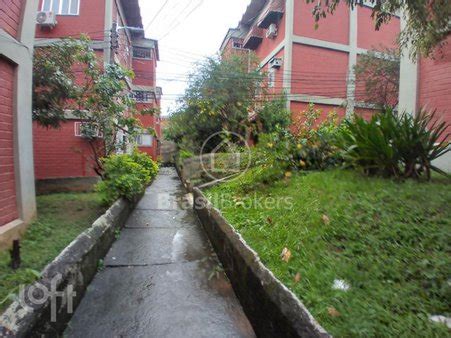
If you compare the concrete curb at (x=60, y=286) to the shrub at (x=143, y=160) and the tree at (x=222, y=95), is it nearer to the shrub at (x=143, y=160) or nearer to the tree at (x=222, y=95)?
the shrub at (x=143, y=160)

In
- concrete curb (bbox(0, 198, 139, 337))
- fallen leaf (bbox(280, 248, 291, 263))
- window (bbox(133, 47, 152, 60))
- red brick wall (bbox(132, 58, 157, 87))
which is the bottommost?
concrete curb (bbox(0, 198, 139, 337))

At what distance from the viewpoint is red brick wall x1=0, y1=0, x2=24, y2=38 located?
139 inches

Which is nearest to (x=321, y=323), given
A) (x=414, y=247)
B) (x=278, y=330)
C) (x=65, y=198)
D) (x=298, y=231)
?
(x=278, y=330)

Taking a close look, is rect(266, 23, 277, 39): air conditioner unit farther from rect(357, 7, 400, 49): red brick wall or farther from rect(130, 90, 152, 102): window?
rect(130, 90, 152, 102): window

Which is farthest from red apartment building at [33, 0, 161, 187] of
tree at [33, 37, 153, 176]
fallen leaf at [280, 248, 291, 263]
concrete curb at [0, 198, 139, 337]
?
fallen leaf at [280, 248, 291, 263]

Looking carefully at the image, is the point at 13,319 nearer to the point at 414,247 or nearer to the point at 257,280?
the point at 257,280

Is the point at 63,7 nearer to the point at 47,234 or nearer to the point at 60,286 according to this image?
the point at 47,234

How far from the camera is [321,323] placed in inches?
76.7

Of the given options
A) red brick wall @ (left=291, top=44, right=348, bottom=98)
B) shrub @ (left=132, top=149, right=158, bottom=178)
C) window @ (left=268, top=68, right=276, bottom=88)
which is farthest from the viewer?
window @ (left=268, top=68, right=276, bottom=88)

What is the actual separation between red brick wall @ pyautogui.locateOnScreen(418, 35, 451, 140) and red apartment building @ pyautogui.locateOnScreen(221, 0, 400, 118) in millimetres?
7676

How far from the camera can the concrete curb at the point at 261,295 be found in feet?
6.30

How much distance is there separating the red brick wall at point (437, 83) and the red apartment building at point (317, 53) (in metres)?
7.68

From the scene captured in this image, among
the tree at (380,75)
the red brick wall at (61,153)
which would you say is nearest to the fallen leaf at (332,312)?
the red brick wall at (61,153)

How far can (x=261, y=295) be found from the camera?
2.49 m
